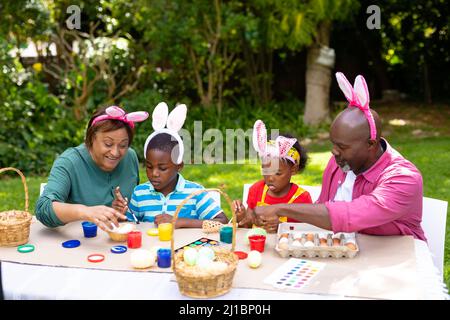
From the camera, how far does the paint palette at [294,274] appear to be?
8.00ft

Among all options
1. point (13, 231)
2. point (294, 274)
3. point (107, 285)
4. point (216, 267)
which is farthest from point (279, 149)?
point (13, 231)

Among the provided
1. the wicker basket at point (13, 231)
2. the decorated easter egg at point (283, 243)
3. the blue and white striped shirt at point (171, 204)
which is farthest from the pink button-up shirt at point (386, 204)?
the wicker basket at point (13, 231)

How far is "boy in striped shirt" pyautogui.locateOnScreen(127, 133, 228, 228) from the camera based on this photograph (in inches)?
136

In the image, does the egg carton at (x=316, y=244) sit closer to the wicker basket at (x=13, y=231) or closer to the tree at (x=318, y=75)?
the wicker basket at (x=13, y=231)

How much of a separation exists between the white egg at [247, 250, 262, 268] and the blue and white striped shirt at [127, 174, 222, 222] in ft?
3.06

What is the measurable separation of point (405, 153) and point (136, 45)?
5.57 metres

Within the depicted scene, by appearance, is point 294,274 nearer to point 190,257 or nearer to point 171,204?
point 190,257

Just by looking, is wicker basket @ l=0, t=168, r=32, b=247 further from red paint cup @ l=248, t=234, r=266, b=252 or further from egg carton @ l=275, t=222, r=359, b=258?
egg carton @ l=275, t=222, r=359, b=258

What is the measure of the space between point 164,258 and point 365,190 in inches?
47.4

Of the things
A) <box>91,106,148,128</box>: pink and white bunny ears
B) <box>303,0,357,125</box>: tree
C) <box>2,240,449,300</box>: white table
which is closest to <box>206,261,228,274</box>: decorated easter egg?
<box>2,240,449,300</box>: white table

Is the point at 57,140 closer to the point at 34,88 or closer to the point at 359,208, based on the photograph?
the point at 34,88

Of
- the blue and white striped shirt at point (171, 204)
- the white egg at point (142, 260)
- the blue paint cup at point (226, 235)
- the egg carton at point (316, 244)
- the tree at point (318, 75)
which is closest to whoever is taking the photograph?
the white egg at point (142, 260)

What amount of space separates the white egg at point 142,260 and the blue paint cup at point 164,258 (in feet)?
0.13
